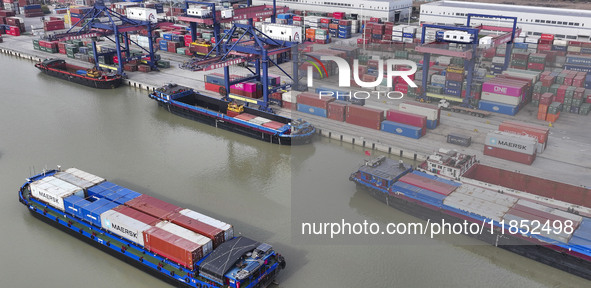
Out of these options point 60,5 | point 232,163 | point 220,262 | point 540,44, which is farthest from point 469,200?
point 60,5

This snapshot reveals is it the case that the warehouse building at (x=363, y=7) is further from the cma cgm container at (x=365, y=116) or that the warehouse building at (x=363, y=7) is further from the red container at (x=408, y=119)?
the red container at (x=408, y=119)

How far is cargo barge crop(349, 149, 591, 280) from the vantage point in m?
26.1

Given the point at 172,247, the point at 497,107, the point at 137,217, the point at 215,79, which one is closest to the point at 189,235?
the point at 172,247

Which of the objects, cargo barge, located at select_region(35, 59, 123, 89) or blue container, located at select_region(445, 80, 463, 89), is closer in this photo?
blue container, located at select_region(445, 80, 463, 89)

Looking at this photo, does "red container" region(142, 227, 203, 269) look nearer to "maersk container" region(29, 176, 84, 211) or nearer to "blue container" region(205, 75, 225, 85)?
"maersk container" region(29, 176, 84, 211)

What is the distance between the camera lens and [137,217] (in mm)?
27156

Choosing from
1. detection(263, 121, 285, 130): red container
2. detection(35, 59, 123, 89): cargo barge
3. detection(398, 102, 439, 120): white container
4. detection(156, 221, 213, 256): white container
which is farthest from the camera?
detection(35, 59, 123, 89): cargo barge

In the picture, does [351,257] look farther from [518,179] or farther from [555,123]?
[555,123]

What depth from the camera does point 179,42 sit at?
3044 inches

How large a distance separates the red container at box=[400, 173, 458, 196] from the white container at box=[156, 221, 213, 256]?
14.1 m

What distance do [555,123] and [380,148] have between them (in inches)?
739

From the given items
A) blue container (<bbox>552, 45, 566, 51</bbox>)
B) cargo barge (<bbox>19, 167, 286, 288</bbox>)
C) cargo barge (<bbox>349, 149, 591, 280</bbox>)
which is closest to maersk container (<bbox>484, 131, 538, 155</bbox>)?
cargo barge (<bbox>349, 149, 591, 280</bbox>)

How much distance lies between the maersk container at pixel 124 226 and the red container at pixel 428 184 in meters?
17.0

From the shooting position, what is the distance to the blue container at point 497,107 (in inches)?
1887
